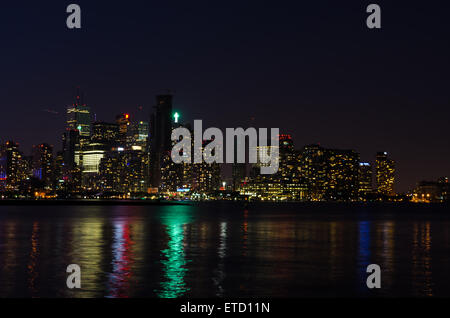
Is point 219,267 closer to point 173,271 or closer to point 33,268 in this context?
point 173,271

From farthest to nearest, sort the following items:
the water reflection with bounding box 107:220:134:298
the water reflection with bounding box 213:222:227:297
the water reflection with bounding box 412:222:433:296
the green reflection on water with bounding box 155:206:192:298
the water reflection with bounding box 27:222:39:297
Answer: the water reflection with bounding box 412:222:433:296, the water reflection with bounding box 213:222:227:297, the water reflection with bounding box 27:222:39:297, the water reflection with bounding box 107:220:134:298, the green reflection on water with bounding box 155:206:192:298

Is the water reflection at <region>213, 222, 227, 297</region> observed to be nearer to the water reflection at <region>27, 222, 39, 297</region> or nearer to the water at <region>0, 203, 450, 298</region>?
the water at <region>0, 203, 450, 298</region>

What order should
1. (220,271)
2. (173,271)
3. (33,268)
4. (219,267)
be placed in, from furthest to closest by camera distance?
(219,267) < (33,268) < (220,271) < (173,271)

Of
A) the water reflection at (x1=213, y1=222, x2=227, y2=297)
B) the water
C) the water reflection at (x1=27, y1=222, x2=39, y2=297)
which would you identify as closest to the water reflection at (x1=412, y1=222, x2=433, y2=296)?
the water

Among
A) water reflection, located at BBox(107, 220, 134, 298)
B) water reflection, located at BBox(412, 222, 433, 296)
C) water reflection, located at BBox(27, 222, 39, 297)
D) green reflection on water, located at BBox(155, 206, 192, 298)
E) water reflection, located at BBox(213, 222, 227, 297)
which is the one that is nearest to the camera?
green reflection on water, located at BBox(155, 206, 192, 298)

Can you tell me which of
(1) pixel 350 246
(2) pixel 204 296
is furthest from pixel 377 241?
(2) pixel 204 296

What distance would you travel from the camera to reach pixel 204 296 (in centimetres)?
2778

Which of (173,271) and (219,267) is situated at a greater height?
(173,271)

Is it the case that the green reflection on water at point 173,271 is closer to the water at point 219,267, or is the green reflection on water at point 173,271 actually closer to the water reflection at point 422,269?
the water at point 219,267

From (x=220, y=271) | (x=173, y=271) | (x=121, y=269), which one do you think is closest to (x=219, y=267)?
(x=220, y=271)

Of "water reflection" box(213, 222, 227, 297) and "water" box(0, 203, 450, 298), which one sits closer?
"water" box(0, 203, 450, 298)

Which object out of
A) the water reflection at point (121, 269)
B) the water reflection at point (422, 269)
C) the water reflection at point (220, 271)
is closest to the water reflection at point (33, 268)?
the water reflection at point (121, 269)

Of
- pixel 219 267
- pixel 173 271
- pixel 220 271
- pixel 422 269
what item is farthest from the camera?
pixel 219 267
